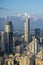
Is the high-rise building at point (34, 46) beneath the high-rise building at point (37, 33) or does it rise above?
beneath

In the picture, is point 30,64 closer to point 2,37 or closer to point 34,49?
point 34,49

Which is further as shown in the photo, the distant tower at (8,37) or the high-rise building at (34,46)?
the distant tower at (8,37)

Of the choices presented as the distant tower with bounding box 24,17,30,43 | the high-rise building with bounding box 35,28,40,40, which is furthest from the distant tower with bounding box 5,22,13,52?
the high-rise building with bounding box 35,28,40,40

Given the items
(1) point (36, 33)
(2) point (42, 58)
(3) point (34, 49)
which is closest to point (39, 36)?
(1) point (36, 33)

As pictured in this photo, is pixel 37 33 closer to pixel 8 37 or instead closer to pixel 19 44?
pixel 19 44

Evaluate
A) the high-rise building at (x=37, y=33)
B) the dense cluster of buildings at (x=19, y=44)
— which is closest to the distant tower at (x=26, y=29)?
the dense cluster of buildings at (x=19, y=44)

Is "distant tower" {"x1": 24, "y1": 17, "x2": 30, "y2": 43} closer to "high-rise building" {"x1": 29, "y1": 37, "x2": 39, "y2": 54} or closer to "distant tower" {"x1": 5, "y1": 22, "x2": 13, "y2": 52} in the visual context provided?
"high-rise building" {"x1": 29, "y1": 37, "x2": 39, "y2": 54}

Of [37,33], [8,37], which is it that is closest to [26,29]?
[37,33]

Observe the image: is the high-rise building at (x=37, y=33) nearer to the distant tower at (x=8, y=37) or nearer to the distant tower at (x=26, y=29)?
the distant tower at (x=26, y=29)
